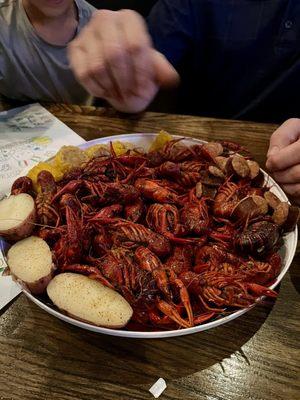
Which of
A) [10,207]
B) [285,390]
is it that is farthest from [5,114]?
[285,390]

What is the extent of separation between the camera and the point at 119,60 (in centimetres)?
86

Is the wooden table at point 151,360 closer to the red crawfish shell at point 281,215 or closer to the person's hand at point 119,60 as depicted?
the red crawfish shell at point 281,215

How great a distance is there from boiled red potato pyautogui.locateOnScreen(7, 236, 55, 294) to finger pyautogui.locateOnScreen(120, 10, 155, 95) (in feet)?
1.28

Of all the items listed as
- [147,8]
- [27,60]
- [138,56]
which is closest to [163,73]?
[138,56]

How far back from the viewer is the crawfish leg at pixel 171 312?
0.73 m

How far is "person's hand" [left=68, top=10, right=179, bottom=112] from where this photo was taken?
2.85ft

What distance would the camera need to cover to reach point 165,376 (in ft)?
2.42

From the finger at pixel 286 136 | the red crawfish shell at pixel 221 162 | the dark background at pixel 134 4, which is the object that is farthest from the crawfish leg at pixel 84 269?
the dark background at pixel 134 4

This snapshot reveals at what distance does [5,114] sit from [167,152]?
0.63 meters

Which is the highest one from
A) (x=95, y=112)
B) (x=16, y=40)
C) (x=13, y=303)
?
(x=16, y=40)

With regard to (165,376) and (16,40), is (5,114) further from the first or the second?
(165,376)

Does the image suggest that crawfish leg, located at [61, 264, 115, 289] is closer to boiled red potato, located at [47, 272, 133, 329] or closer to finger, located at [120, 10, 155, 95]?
boiled red potato, located at [47, 272, 133, 329]

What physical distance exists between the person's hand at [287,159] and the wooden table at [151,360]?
0.27 metres

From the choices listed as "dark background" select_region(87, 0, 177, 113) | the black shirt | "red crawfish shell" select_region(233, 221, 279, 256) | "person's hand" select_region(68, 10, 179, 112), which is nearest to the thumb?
"person's hand" select_region(68, 10, 179, 112)
